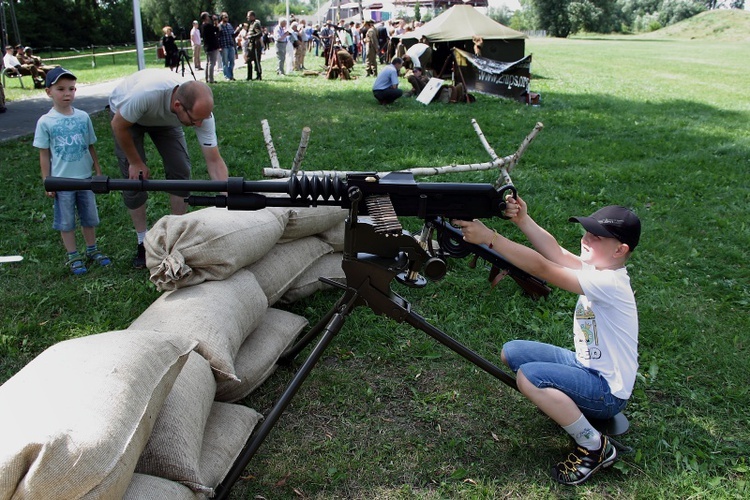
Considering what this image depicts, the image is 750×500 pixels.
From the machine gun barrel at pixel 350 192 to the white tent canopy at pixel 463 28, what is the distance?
54.5 ft

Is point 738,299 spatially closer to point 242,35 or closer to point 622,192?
point 622,192

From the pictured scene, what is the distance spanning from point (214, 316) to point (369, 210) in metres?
1.16

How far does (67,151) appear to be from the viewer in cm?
470

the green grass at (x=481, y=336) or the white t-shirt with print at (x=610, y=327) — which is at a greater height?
the white t-shirt with print at (x=610, y=327)

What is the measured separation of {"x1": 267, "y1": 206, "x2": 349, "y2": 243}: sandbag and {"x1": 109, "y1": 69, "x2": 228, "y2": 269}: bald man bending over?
31.7 inches

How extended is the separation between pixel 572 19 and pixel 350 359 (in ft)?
221

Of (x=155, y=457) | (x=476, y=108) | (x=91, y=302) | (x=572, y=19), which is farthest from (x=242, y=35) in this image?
(x=572, y=19)

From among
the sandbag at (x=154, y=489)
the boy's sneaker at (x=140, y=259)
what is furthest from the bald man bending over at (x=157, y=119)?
the sandbag at (x=154, y=489)

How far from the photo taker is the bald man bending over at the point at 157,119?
13.7 ft

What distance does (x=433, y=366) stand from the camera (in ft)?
12.2

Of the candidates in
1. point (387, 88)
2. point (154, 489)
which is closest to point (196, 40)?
point (387, 88)

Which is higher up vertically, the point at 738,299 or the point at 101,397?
the point at 101,397

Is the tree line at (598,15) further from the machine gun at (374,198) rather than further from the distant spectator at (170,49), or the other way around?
the machine gun at (374,198)

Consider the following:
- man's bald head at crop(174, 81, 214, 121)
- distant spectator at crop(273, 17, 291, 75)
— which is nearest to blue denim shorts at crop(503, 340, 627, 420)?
man's bald head at crop(174, 81, 214, 121)
